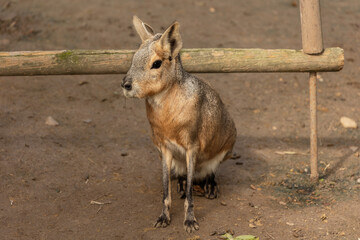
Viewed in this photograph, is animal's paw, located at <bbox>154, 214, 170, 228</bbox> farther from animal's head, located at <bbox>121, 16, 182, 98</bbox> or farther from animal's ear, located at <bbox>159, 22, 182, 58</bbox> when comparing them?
animal's ear, located at <bbox>159, 22, 182, 58</bbox>

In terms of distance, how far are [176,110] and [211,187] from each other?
1096 mm

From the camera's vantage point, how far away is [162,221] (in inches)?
191

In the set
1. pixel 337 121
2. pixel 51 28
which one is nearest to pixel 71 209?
pixel 337 121

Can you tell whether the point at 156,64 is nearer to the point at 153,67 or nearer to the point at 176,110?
the point at 153,67

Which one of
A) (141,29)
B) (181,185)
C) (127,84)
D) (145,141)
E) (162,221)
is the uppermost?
(141,29)

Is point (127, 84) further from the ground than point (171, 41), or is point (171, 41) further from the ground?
point (171, 41)

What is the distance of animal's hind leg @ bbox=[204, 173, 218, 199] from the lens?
5383mm

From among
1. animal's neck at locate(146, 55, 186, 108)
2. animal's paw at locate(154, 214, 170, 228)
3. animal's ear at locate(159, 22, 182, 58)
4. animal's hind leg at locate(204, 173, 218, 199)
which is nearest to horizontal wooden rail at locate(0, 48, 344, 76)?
animal's neck at locate(146, 55, 186, 108)

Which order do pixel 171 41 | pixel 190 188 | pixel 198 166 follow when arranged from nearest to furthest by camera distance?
1. pixel 171 41
2. pixel 190 188
3. pixel 198 166

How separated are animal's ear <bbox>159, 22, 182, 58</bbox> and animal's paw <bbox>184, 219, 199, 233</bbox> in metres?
1.43

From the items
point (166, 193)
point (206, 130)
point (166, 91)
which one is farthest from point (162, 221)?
point (166, 91)

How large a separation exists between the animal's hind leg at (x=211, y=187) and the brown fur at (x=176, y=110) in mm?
20

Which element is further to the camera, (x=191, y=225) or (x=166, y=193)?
(x=166, y=193)

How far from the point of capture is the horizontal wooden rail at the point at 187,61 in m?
5.10
